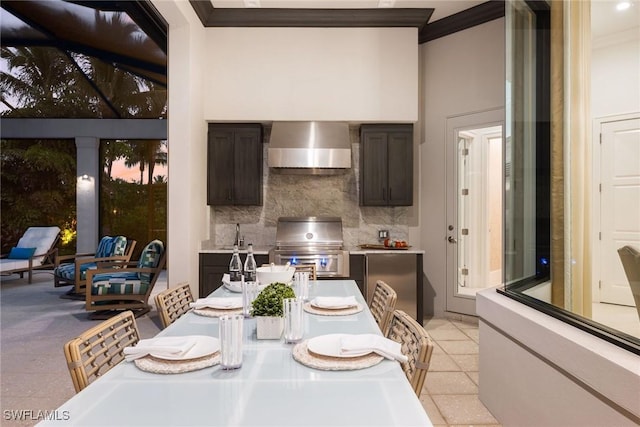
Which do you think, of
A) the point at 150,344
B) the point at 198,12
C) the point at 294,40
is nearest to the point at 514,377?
the point at 150,344

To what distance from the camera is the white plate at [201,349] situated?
1.31 meters

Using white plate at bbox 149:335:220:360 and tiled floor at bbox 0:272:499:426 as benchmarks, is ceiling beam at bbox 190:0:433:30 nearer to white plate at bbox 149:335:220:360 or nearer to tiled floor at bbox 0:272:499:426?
tiled floor at bbox 0:272:499:426

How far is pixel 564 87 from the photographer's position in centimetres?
244

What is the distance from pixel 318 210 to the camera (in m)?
5.12

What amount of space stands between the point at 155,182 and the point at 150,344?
7726 millimetres

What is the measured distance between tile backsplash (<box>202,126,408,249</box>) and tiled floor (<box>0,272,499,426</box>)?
1.20 meters

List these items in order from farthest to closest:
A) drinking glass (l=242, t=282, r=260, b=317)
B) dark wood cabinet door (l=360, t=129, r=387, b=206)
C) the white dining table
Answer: dark wood cabinet door (l=360, t=129, r=387, b=206)
drinking glass (l=242, t=282, r=260, b=317)
the white dining table

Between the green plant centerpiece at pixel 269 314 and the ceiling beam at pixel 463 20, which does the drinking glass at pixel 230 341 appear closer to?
the green plant centerpiece at pixel 269 314

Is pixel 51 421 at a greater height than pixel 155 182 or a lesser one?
lesser

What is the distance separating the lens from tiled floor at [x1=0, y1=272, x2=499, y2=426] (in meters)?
2.62

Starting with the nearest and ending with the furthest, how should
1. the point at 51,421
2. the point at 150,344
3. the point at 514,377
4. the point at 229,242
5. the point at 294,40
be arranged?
the point at 51,421 → the point at 150,344 → the point at 514,377 → the point at 294,40 → the point at 229,242

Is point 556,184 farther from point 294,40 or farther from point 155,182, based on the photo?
point 155,182

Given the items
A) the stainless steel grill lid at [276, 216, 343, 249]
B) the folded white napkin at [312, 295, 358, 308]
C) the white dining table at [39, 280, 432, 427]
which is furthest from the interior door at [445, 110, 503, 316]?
the white dining table at [39, 280, 432, 427]

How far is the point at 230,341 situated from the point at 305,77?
12.8ft
